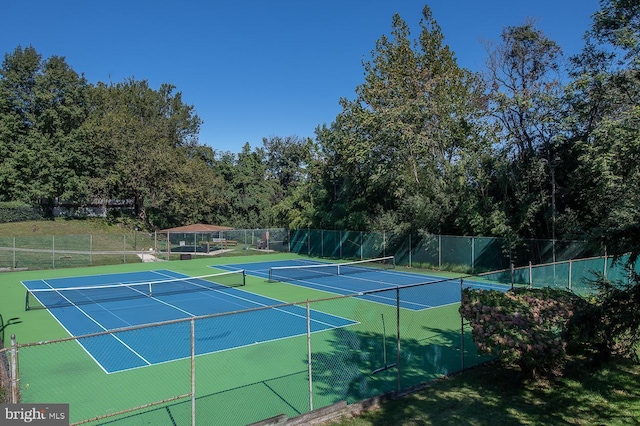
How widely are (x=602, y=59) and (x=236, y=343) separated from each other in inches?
886

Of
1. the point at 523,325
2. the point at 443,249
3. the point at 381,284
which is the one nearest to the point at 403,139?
the point at 443,249

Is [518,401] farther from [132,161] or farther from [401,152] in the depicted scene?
[132,161]

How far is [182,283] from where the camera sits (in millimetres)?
26078

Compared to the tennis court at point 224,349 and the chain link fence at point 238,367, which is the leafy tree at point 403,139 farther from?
the chain link fence at point 238,367

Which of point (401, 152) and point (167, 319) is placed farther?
point (401, 152)

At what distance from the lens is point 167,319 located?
1712cm

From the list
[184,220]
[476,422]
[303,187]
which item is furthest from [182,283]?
[184,220]

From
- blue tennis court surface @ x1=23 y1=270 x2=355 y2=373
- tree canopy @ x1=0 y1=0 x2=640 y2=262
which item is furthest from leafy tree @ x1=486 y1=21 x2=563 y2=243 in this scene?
blue tennis court surface @ x1=23 y1=270 x2=355 y2=373

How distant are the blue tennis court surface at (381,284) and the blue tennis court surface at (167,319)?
12.7ft

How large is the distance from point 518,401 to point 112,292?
2010cm

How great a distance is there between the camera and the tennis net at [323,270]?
2830 cm

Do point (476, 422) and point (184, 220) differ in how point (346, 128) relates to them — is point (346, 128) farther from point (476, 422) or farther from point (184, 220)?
point (476, 422)

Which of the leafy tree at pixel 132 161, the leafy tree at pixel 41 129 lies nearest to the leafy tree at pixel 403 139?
the leafy tree at pixel 132 161

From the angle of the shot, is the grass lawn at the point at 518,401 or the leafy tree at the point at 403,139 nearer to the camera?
the grass lawn at the point at 518,401
